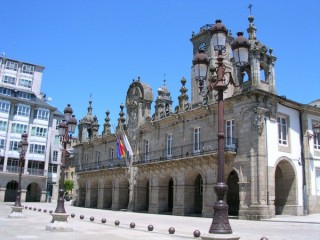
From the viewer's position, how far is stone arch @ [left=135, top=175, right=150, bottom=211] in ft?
102

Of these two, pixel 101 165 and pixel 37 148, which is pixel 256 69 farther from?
pixel 37 148

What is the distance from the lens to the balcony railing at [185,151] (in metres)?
22.6

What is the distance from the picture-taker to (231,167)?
21953 mm

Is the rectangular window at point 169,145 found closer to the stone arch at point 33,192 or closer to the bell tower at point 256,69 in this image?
the bell tower at point 256,69

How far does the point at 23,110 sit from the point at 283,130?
129 feet

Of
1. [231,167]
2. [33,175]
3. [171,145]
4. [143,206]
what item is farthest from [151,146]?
[33,175]

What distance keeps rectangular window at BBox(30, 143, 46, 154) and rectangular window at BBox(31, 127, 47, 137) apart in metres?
1.52

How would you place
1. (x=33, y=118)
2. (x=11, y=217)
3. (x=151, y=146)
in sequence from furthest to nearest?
1. (x=33, y=118)
2. (x=151, y=146)
3. (x=11, y=217)

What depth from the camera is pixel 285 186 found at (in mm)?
22797

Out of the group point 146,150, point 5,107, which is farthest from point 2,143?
point 146,150

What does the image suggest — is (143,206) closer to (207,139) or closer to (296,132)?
(207,139)

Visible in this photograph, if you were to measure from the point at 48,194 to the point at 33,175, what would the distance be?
5.97 metres

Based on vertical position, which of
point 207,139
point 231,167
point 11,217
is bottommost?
point 11,217

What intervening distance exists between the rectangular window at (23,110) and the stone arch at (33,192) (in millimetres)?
10534
